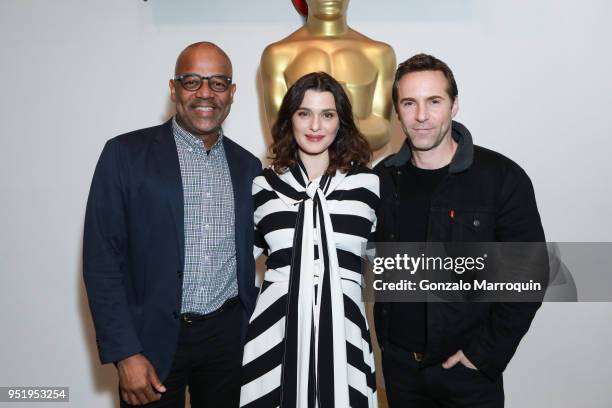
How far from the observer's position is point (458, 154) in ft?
6.64

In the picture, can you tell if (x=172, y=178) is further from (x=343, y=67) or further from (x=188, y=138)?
(x=343, y=67)

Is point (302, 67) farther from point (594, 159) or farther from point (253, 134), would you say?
point (594, 159)

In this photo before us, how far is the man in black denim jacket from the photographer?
197cm

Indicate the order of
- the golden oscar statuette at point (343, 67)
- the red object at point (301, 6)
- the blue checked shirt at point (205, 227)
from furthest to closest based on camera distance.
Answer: the red object at point (301, 6) < the golden oscar statuette at point (343, 67) < the blue checked shirt at point (205, 227)

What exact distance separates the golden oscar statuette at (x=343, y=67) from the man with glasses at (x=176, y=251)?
0.64 meters

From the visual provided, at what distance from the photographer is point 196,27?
3.53 metres

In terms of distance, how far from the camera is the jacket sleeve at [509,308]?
77.2 inches

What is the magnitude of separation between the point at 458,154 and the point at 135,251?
4.11ft

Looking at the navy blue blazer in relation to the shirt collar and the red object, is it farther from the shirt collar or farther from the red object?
the red object

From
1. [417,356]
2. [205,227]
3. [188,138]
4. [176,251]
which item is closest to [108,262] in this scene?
[176,251]

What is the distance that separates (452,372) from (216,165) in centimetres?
120

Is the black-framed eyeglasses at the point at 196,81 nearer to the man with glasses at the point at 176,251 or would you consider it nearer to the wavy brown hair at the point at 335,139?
the man with glasses at the point at 176,251

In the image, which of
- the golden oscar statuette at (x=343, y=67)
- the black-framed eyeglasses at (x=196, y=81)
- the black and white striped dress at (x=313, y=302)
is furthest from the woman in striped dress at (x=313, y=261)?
the golden oscar statuette at (x=343, y=67)

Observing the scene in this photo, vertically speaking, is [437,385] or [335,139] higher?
[335,139]
